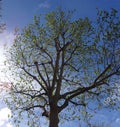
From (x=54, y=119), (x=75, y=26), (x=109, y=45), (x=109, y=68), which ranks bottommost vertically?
(x=54, y=119)

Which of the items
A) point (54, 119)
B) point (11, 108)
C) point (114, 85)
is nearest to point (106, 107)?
point (114, 85)

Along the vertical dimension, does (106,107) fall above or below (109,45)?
below

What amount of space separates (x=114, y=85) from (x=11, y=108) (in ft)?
31.9

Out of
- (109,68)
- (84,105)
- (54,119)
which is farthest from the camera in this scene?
(84,105)

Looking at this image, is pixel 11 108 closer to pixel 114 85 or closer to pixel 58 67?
pixel 58 67

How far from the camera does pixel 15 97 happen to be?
106 feet

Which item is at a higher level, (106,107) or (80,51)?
(80,51)

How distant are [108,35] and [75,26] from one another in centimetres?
413

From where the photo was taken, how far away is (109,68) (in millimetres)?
28297

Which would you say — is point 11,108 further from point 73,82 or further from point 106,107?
point 106,107

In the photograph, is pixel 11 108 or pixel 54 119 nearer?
pixel 54 119

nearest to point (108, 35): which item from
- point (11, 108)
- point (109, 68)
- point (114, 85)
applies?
point (109, 68)

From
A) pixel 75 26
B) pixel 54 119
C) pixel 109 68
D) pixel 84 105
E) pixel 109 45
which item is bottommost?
pixel 54 119

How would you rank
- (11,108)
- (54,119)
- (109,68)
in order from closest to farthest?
(54,119) < (109,68) < (11,108)
